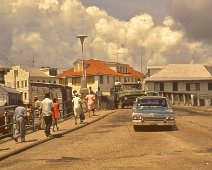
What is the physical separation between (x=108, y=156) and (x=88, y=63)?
85.1 metres

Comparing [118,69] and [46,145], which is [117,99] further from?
[118,69]

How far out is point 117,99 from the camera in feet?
136

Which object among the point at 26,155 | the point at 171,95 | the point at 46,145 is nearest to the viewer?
the point at 26,155

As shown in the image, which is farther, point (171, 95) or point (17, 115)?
point (171, 95)

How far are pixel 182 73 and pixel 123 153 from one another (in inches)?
2481

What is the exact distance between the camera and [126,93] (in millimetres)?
39625

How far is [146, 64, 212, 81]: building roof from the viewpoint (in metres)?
72.4

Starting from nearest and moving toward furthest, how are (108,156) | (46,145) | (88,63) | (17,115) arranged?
1. (108,156)
2. (46,145)
3. (17,115)
4. (88,63)

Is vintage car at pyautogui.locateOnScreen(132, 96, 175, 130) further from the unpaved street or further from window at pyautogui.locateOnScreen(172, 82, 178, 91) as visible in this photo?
window at pyautogui.locateOnScreen(172, 82, 178, 91)

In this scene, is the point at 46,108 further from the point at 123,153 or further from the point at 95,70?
the point at 95,70

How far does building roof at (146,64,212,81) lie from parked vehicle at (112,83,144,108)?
29804 mm

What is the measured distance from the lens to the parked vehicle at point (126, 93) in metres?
39.3

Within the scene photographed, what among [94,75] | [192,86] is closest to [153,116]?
[192,86]

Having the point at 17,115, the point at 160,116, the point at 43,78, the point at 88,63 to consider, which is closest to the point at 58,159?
the point at 17,115
